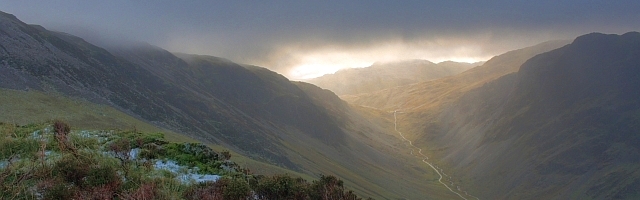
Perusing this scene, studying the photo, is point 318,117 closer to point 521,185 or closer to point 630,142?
point 521,185

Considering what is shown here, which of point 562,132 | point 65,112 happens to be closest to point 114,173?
point 65,112

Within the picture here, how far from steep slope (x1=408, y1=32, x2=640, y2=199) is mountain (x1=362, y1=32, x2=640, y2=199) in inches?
9.5

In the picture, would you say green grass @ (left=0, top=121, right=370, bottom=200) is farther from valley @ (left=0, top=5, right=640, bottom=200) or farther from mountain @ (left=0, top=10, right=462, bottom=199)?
mountain @ (left=0, top=10, right=462, bottom=199)

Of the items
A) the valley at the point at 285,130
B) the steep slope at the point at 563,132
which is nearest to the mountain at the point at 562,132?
the steep slope at the point at 563,132

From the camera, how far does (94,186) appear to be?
9359 mm

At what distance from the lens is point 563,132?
13825 centimetres

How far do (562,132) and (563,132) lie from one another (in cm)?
29

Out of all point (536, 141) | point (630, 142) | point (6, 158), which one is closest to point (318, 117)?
point (536, 141)

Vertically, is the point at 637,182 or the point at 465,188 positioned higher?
the point at 637,182

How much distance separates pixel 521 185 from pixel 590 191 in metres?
18.7

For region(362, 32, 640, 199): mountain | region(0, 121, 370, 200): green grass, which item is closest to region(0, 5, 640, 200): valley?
region(0, 121, 370, 200): green grass

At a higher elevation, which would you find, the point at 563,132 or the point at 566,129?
the point at 566,129

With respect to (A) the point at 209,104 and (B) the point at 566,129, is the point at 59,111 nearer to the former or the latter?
(A) the point at 209,104

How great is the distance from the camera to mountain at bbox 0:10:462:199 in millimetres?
71125
